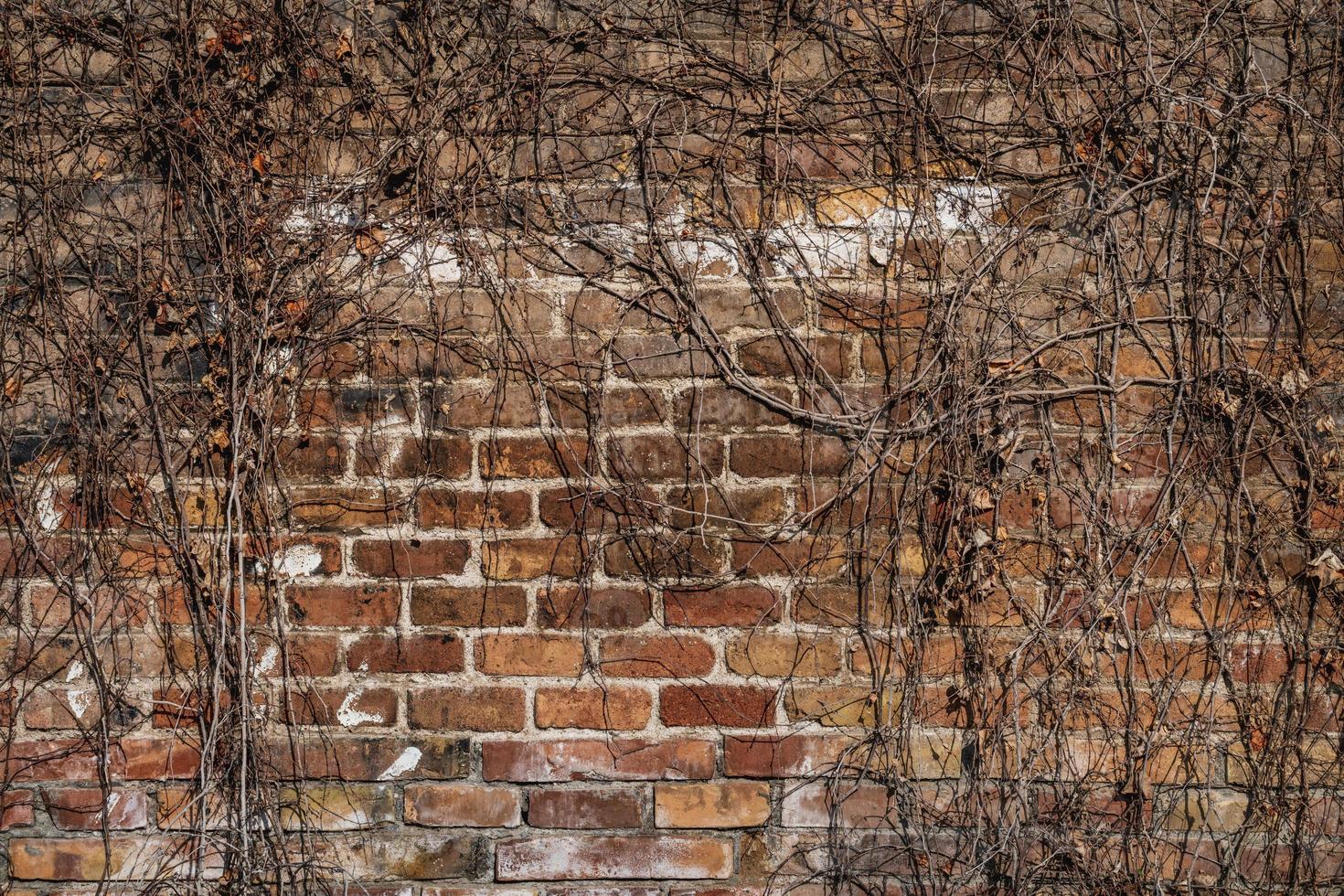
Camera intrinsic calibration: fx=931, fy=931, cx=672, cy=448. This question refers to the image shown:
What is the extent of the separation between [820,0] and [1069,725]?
4.96 ft

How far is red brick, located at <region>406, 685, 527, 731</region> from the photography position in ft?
5.88

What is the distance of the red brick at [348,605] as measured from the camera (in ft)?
5.90

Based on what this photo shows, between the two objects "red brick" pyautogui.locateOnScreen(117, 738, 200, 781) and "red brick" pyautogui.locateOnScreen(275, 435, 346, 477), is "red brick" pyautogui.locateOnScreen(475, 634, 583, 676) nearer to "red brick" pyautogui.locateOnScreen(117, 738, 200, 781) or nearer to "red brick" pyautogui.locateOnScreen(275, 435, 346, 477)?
"red brick" pyautogui.locateOnScreen(275, 435, 346, 477)

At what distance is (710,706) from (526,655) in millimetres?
370

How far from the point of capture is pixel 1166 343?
187 centimetres

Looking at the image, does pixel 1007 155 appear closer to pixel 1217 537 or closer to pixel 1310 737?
pixel 1217 537

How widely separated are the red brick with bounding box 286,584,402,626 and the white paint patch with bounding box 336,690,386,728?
138 millimetres

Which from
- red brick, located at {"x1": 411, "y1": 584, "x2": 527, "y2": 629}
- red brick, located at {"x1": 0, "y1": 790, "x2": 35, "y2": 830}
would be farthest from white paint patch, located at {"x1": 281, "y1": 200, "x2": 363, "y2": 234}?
red brick, located at {"x1": 0, "y1": 790, "x2": 35, "y2": 830}

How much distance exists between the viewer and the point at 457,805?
5.86ft

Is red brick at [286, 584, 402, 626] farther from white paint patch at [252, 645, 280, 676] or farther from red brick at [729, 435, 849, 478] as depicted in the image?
red brick at [729, 435, 849, 478]

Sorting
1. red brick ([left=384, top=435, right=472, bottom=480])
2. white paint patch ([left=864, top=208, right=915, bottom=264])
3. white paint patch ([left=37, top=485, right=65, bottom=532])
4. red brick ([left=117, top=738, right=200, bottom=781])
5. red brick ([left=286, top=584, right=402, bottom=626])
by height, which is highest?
white paint patch ([left=864, top=208, right=915, bottom=264])

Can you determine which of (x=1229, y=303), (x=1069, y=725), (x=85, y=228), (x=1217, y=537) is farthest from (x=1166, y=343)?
(x=85, y=228)

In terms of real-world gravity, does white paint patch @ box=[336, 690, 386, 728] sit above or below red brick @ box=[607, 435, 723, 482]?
below

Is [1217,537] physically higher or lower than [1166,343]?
lower
